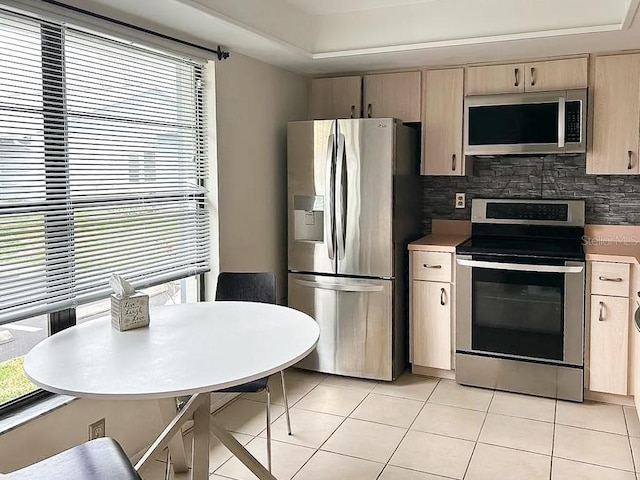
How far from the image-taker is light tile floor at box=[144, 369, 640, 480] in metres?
2.78

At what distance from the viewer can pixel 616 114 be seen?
356 centimetres

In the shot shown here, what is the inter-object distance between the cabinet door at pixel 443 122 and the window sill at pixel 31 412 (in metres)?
2.60

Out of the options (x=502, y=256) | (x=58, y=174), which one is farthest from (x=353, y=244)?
(x=58, y=174)

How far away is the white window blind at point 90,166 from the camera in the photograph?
90.6 inches

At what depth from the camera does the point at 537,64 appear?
12.1ft

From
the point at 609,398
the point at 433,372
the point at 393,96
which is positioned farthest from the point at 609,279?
the point at 393,96

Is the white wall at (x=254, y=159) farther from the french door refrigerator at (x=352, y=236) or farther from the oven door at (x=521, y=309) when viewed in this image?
the oven door at (x=521, y=309)

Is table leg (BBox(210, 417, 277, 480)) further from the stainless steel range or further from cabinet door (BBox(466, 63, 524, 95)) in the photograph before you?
cabinet door (BBox(466, 63, 524, 95))

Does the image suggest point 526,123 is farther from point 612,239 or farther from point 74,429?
point 74,429

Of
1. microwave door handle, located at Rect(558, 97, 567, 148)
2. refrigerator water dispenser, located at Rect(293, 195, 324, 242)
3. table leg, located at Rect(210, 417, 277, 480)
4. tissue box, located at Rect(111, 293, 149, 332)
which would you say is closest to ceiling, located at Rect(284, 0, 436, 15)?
microwave door handle, located at Rect(558, 97, 567, 148)

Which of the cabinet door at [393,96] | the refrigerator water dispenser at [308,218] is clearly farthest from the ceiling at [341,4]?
the refrigerator water dispenser at [308,218]

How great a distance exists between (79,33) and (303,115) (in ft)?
6.57

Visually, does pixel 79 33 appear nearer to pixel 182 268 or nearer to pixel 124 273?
pixel 124 273

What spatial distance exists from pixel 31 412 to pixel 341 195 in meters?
2.13
